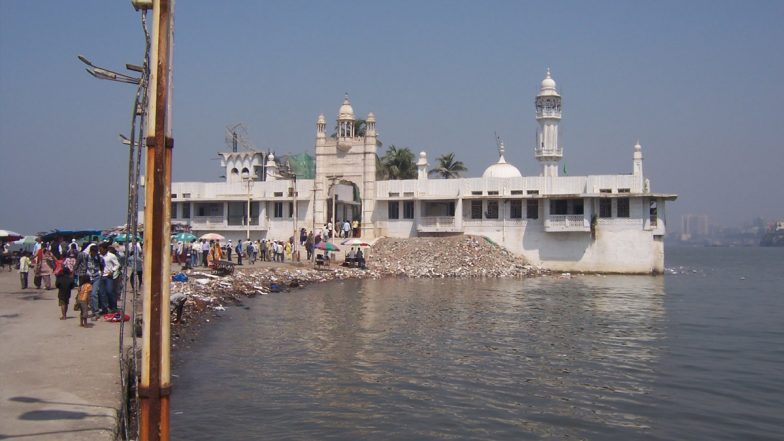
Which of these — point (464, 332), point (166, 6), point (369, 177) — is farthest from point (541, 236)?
point (166, 6)

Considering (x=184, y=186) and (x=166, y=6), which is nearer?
(x=166, y=6)

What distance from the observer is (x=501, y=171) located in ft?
161

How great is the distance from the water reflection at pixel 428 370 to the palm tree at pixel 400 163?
33257mm

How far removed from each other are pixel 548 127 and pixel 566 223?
28.9 ft

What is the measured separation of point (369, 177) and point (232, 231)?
431 inches

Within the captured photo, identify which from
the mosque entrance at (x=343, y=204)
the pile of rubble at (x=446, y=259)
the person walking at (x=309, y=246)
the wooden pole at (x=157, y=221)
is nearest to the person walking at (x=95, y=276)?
the wooden pole at (x=157, y=221)

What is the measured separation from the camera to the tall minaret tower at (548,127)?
46719mm

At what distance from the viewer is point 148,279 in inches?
213

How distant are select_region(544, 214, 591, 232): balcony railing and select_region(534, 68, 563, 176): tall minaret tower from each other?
5.97 m

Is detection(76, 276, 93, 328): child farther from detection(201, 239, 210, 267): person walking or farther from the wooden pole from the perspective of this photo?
detection(201, 239, 210, 267): person walking

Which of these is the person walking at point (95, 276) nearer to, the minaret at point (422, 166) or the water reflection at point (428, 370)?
the water reflection at point (428, 370)

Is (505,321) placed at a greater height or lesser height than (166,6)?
lesser

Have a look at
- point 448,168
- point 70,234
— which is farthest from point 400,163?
point 70,234

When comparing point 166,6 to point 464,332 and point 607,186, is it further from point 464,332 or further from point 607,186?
point 607,186
